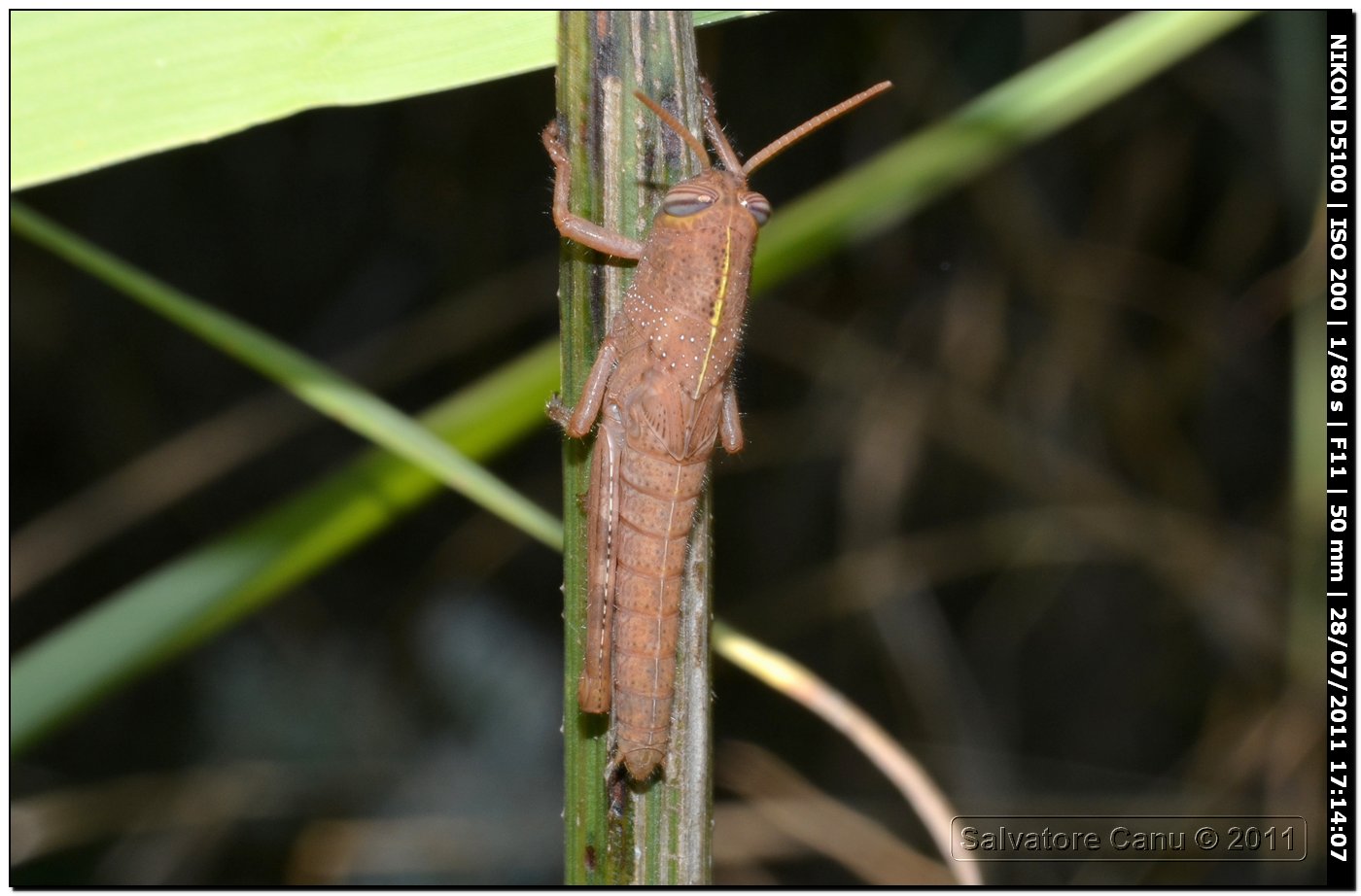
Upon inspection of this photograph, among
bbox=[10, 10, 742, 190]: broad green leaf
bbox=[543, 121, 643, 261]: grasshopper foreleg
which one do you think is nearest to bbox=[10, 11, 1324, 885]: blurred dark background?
bbox=[543, 121, 643, 261]: grasshopper foreleg

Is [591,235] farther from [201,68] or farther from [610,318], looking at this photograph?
[201,68]

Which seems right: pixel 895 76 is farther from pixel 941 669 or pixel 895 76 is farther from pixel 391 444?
pixel 391 444

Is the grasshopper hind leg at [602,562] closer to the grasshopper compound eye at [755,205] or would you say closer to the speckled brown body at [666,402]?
the speckled brown body at [666,402]

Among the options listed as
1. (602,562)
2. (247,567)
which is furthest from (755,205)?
(247,567)

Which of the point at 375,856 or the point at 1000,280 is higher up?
the point at 1000,280

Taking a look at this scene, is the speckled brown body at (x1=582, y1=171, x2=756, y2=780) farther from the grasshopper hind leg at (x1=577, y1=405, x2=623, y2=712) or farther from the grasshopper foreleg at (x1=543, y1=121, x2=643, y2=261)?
the grasshopper foreleg at (x1=543, y1=121, x2=643, y2=261)

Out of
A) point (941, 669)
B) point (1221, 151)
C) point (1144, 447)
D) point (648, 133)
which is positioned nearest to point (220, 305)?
point (648, 133)
